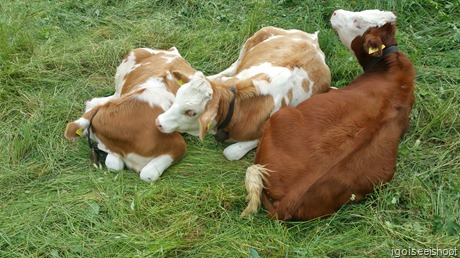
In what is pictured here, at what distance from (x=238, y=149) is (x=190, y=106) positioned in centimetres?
79

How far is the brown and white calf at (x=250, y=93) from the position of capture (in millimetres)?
4355

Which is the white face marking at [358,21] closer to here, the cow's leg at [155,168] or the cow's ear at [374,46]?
the cow's ear at [374,46]

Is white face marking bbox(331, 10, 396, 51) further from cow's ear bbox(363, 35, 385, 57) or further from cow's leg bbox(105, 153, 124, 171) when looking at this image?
cow's leg bbox(105, 153, 124, 171)

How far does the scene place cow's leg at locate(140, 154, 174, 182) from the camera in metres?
4.55

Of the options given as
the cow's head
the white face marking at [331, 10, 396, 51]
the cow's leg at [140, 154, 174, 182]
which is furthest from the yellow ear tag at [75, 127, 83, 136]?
the white face marking at [331, 10, 396, 51]

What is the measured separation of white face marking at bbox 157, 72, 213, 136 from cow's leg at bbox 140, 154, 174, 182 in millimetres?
370

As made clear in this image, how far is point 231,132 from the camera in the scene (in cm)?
480

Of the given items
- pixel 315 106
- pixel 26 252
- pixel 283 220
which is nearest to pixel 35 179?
pixel 26 252

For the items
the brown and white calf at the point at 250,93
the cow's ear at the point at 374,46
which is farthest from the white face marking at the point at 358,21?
the brown and white calf at the point at 250,93

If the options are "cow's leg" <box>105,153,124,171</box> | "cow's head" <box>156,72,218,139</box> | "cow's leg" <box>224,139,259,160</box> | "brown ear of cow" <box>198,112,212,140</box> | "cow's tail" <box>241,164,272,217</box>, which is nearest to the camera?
"cow's tail" <box>241,164,272,217</box>

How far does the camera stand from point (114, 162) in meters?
4.68

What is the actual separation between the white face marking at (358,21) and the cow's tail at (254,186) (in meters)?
2.04

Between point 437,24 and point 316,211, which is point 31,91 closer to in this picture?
point 316,211

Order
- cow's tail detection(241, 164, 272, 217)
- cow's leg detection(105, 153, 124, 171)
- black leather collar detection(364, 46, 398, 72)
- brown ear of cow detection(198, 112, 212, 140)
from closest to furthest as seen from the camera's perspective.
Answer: cow's tail detection(241, 164, 272, 217), brown ear of cow detection(198, 112, 212, 140), cow's leg detection(105, 153, 124, 171), black leather collar detection(364, 46, 398, 72)
